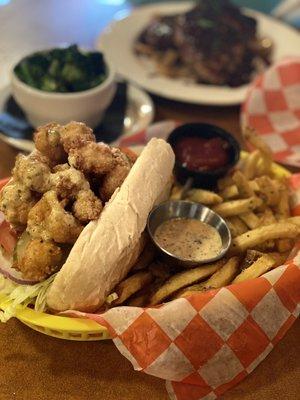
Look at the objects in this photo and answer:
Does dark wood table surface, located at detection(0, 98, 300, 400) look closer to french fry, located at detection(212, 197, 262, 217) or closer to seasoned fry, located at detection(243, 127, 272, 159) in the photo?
french fry, located at detection(212, 197, 262, 217)

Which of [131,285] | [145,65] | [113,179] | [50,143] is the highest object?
[50,143]

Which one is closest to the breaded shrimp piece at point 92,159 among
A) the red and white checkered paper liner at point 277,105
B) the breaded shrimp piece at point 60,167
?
the breaded shrimp piece at point 60,167

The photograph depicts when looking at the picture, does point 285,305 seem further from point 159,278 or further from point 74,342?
point 74,342

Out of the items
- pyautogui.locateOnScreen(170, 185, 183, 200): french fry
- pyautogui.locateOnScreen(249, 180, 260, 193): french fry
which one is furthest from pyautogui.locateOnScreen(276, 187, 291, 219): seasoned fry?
pyautogui.locateOnScreen(170, 185, 183, 200): french fry

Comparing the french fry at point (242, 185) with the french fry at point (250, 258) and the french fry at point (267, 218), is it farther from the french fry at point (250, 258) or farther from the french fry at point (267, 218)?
the french fry at point (250, 258)

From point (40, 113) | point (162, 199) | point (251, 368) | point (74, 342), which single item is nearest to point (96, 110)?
point (40, 113)

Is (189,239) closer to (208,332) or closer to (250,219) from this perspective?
(250,219)

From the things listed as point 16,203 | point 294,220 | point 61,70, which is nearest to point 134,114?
point 61,70
